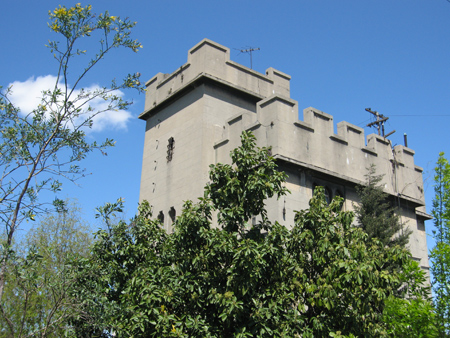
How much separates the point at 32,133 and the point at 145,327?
4.73m

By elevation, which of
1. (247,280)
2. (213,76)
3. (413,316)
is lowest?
(413,316)

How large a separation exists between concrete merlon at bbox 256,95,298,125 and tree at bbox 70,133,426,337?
549 centimetres

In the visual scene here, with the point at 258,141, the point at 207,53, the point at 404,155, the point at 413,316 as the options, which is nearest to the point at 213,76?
the point at 207,53

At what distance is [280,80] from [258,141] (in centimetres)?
587

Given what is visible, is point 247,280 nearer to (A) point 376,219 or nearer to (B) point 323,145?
(A) point 376,219

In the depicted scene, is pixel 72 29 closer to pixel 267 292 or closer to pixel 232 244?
pixel 232 244

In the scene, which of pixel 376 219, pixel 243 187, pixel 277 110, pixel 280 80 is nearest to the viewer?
pixel 243 187

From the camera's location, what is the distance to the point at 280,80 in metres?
22.5

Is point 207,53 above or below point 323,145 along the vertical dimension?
above

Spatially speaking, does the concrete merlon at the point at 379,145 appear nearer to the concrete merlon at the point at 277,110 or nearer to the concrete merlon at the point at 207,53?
the concrete merlon at the point at 277,110

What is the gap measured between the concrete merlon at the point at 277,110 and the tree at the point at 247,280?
5.49 meters

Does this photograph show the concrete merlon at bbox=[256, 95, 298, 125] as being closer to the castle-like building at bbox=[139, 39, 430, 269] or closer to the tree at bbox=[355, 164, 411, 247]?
the castle-like building at bbox=[139, 39, 430, 269]

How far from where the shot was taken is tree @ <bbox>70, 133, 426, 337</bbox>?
34.3 ft

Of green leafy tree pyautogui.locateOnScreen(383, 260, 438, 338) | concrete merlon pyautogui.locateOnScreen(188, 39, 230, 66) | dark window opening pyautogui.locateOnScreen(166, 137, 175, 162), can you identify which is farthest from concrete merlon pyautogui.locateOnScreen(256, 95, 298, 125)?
green leafy tree pyautogui.locateOnScreen(383, 260, 438, 338)
